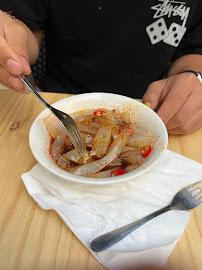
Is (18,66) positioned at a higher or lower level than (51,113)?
higher

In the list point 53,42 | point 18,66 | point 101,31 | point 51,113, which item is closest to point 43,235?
point 51,113

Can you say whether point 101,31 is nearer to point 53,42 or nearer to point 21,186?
point 53,42

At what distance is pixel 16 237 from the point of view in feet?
2.17

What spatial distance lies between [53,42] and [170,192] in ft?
4.17

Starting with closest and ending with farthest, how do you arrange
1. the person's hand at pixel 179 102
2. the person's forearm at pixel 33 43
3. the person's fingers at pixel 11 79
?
the person's fingers at pixel 11 79
the person's hand at pixel 179 102
the person's forearm at pixel 33 43

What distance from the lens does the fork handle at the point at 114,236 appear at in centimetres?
61

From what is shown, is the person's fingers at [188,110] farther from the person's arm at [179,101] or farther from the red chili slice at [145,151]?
the red chili slice at [145,151]

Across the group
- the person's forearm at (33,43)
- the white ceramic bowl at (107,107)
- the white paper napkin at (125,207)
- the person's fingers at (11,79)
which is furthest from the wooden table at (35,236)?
the person's forearm at (33,43)

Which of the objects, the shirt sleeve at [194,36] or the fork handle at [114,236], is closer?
the fork handle at [114,236]

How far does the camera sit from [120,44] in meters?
1.45

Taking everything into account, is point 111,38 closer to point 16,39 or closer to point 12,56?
point 16,39

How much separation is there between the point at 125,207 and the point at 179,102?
0.53 m

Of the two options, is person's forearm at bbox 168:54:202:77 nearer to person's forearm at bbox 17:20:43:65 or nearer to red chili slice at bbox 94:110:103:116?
red chili slice at bbox 94:110:103:116

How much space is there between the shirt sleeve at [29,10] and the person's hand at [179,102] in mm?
801
